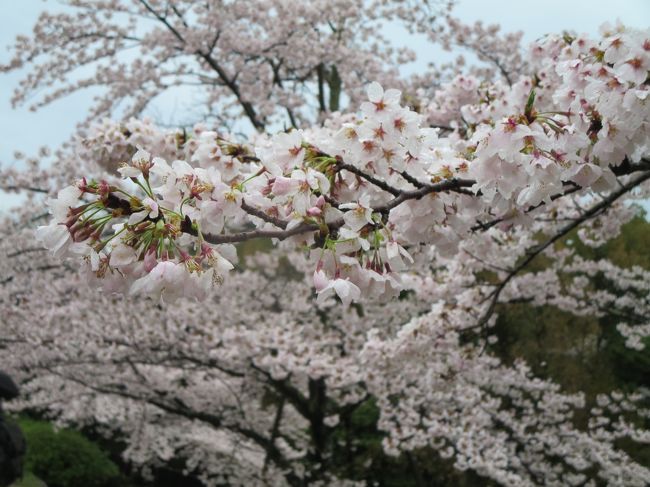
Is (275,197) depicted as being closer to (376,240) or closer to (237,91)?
(376,240)

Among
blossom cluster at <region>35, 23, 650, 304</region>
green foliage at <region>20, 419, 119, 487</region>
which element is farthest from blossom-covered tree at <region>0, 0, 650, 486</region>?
green foliage at <region>20, 419, 119, 487</region>

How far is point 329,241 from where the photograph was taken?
4.88ft

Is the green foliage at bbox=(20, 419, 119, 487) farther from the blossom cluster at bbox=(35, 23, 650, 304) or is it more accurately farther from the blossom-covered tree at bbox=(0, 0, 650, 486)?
the blossom cluster at bbox=(35, 23, 650, 304)

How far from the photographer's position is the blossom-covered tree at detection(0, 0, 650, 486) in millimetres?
1519

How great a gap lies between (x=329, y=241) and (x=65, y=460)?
11.9 metres

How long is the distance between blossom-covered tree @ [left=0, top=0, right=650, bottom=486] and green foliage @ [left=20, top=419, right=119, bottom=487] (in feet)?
4.73

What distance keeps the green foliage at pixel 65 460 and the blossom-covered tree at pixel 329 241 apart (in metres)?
1.44

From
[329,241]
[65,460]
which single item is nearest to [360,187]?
[329,241]

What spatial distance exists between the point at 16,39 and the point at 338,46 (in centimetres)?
451

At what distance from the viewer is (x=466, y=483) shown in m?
9.72

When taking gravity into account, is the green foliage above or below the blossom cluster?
above

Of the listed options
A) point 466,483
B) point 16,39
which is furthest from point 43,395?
point 466,483

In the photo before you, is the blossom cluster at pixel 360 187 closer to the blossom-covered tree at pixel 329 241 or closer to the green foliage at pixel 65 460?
the blossom-covered tree at pixel 329 241

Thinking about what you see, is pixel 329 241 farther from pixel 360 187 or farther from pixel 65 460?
pixel 65 460
